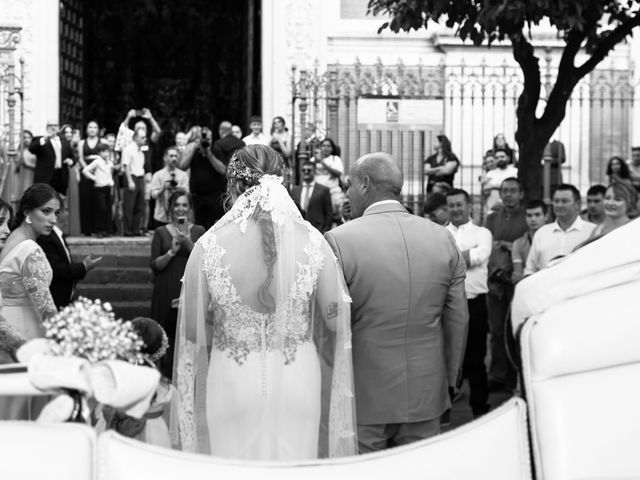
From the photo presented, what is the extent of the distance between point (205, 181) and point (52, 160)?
3.10 meters

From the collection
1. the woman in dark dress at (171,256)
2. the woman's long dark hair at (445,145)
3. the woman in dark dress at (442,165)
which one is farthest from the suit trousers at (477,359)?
the woman's long dark hair at (445,145)

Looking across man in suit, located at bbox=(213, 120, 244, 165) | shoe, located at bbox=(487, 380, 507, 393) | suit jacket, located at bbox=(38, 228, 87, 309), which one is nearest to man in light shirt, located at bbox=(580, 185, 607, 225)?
shoe, located at bbox=(487, 380, 507, 393)

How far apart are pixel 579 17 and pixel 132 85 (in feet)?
54.8

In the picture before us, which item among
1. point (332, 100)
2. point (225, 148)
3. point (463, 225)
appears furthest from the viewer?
point (332, 100)

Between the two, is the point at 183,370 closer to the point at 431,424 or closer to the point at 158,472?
the point at 431,424

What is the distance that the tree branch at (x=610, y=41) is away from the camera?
1198cm

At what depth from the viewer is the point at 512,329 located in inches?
146

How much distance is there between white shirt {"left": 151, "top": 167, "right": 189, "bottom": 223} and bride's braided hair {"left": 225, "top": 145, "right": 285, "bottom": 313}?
967 centimetres

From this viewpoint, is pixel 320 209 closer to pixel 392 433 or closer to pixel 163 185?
pixel 163 185

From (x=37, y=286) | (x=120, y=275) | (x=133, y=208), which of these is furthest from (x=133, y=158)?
(x=37, y=286)

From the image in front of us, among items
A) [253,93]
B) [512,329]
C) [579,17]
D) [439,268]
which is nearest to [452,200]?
[579,17]

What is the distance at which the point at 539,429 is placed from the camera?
332cm

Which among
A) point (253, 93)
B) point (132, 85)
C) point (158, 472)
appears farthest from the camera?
point (132, 85)

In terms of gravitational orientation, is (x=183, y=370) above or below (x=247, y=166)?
below
